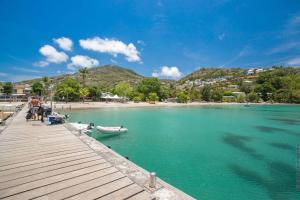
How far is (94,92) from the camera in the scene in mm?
84125

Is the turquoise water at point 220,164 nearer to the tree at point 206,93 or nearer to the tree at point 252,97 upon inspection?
the tree at point 206,93

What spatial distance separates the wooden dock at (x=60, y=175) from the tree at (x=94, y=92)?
254 feet

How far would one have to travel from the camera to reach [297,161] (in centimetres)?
1400

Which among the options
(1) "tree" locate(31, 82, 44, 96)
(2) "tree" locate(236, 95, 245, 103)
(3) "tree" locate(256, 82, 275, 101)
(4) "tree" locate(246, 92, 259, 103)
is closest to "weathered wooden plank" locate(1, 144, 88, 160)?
(1) "tree" locate(31, 82, 44, 96)

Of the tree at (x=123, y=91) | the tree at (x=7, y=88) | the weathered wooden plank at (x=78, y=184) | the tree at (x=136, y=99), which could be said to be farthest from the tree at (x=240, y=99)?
the tree at (x=7, y=88)

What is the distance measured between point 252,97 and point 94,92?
9213 centimetres

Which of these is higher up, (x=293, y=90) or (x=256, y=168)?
(x=293, y=90)

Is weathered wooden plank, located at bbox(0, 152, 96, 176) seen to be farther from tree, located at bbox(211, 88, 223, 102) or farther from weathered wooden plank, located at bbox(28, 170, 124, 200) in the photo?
tree, located at bbox(211, 88, 223, 102)

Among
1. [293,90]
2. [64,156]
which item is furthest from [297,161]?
[293,90]

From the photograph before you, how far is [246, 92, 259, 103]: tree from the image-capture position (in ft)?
360

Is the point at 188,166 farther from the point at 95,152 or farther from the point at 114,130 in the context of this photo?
the point at 114,130

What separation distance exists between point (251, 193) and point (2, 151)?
472 inches

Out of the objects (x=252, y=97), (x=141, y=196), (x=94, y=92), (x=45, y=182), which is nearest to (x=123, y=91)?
(x=94, y=92)

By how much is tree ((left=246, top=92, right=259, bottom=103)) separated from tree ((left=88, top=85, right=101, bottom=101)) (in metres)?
88.5
